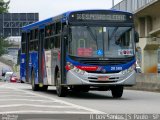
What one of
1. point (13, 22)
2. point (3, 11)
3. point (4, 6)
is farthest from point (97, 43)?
point (4, 6)

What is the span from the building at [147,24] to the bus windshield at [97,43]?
1745 cm

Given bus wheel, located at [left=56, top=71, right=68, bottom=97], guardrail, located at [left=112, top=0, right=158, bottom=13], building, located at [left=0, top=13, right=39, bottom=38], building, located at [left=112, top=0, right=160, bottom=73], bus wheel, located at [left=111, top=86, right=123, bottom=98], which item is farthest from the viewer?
building, located at [left=0, top=13, right=39, bottom=38]

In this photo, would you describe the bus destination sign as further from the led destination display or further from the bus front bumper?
the bus front bumper

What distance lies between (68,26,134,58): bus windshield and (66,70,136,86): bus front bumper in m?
0.69

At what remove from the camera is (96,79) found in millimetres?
22641

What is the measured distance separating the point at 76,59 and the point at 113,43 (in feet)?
4.86

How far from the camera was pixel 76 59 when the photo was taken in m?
22.7

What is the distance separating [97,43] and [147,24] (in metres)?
27.2

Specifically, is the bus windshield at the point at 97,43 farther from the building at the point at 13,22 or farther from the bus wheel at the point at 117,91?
the building at the point at 13,22

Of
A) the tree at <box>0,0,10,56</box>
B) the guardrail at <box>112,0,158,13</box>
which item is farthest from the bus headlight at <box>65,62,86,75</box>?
the tree at <box>0,0,10,56</box>

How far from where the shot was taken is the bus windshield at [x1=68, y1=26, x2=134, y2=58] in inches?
893

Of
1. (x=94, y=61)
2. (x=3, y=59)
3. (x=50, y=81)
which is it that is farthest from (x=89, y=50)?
(x=3, y=59)

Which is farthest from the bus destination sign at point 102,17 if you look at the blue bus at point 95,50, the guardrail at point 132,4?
the guardrail at point 132,4

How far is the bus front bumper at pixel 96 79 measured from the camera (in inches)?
888
